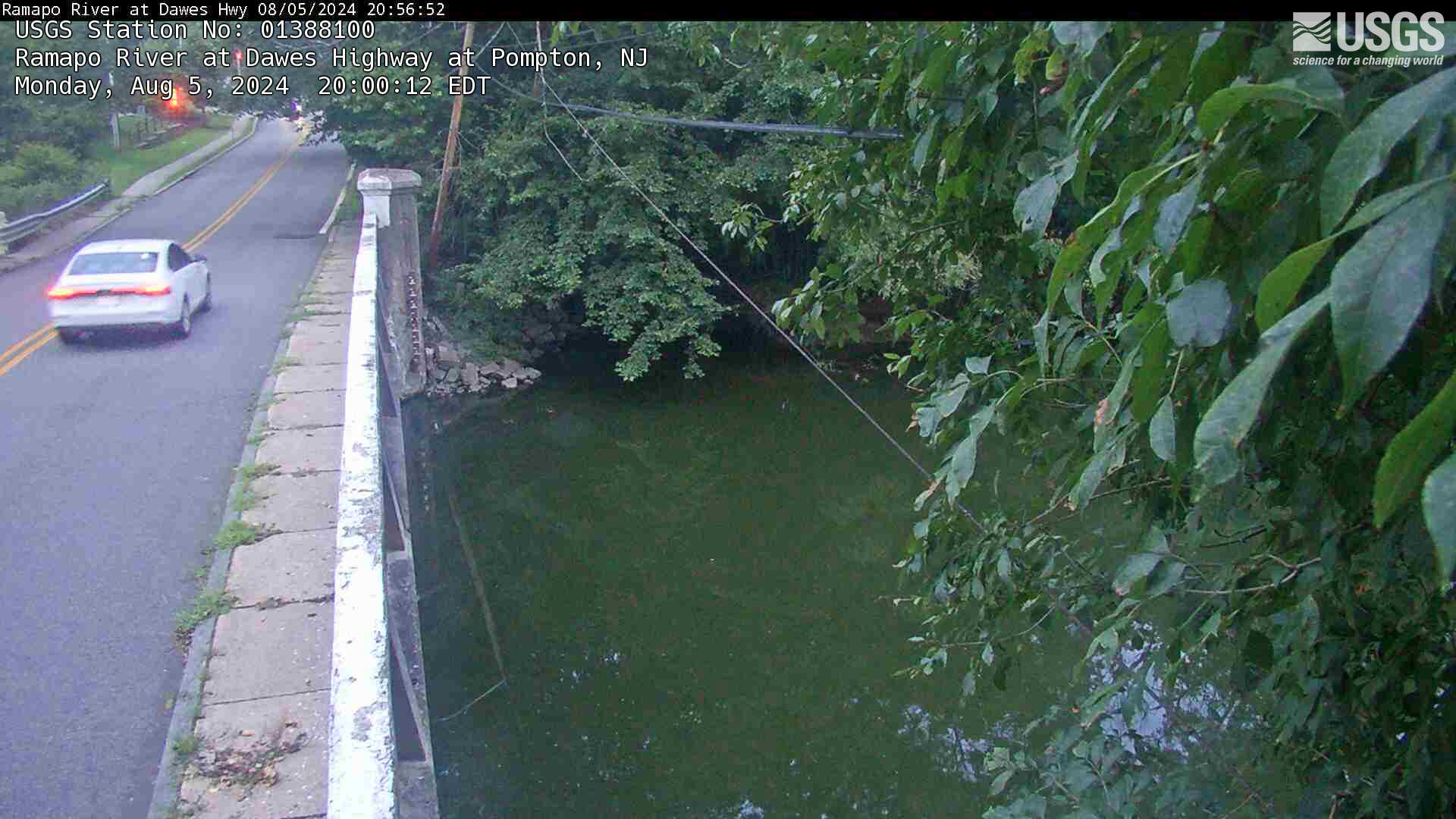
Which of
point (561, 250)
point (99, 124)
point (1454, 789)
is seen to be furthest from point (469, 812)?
point (99, 124)

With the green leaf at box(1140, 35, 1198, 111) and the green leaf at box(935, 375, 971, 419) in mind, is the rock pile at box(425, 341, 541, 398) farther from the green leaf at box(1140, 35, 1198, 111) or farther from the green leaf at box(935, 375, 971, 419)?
the green leaf at box(1140, 35, 1198, 111)

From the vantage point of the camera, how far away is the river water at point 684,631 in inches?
345

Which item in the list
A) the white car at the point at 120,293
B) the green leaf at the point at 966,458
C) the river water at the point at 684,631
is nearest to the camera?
the green leaf at the point at 966,458

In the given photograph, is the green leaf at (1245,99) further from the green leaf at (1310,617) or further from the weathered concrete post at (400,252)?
the weathered concrete post at (400,252)

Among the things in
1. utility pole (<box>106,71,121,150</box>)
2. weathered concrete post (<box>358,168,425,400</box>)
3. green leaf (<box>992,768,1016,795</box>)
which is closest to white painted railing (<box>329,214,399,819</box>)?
green leaf (<box>992,768,1016,795</box>)

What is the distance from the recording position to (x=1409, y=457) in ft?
3.75

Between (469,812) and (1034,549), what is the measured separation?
19.0 feet

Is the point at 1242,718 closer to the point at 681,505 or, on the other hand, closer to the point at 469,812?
the point at 469,812

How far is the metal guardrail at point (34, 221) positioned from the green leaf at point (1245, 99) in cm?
2523

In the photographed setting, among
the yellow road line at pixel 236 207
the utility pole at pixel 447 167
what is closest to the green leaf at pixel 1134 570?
the utility pole at pixel 447 167

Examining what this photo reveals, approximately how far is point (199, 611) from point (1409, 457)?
6.68 metres

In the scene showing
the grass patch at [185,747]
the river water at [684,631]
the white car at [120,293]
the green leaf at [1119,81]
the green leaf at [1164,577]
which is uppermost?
the green leaf at [1119,81]

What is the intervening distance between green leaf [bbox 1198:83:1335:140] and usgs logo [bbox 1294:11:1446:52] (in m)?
0.31

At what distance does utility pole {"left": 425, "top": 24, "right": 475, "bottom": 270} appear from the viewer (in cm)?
1529
